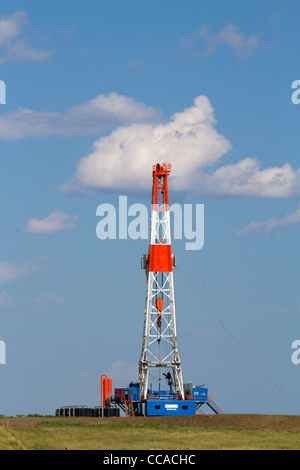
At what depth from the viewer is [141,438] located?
5459 cm

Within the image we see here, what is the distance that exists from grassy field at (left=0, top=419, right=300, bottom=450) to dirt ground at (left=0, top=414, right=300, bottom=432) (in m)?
3.91

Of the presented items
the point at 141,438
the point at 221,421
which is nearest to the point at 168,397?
the point at 221,421

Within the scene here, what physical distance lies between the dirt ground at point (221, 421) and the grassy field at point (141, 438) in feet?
12.8

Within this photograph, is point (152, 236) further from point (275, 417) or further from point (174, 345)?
point (275, 417)

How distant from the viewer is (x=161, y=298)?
8556 cm

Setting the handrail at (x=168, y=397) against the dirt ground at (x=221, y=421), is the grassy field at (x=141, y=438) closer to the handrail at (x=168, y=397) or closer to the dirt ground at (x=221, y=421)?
the dirt ground at (x=221, y=421)

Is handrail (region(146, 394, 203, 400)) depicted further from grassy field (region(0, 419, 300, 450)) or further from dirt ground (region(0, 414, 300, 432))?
grassy field (region(0, 419, 300, 450))

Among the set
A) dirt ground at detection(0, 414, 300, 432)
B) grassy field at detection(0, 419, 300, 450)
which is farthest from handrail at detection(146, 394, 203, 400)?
grassy field at detection(0, 419, 300, 450)

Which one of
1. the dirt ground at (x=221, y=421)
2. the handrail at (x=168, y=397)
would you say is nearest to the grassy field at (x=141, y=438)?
the dirt ground at (x=221, y=421)

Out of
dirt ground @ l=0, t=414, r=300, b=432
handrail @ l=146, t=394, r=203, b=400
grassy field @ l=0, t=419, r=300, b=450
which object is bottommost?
grassy field @ l=0, t=419, r=300, b=450

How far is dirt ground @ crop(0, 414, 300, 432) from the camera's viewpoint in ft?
223
